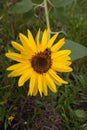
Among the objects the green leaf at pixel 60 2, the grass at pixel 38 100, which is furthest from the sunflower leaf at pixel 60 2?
the grass at pixel 38 100

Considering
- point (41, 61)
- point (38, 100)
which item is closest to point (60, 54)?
point (41, 61)

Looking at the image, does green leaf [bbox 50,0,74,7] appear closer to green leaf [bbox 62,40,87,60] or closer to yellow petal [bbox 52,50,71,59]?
green leaf [bbox 62,40,87,60]

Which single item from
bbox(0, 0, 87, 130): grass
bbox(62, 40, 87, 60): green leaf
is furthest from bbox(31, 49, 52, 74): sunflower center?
bbox(0, 0, 87, 130): grass

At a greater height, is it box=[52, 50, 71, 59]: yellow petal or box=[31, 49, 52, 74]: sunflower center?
box=[52, 50, 71, 59]: yellow petal

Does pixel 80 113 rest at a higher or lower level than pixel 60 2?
lower

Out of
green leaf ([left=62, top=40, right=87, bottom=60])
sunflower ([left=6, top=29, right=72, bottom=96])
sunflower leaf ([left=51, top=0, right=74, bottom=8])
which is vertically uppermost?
sunflower leaf ([left=51, top=0, right=74, bottom=8])

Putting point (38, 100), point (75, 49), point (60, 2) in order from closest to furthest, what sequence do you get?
point (75, 49)
point (60, 2)
point (38, 100)

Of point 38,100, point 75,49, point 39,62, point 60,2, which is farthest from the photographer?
point 38,100

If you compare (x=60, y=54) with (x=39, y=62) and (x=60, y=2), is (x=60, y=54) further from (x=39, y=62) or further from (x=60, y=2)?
(x=60, y=2)
